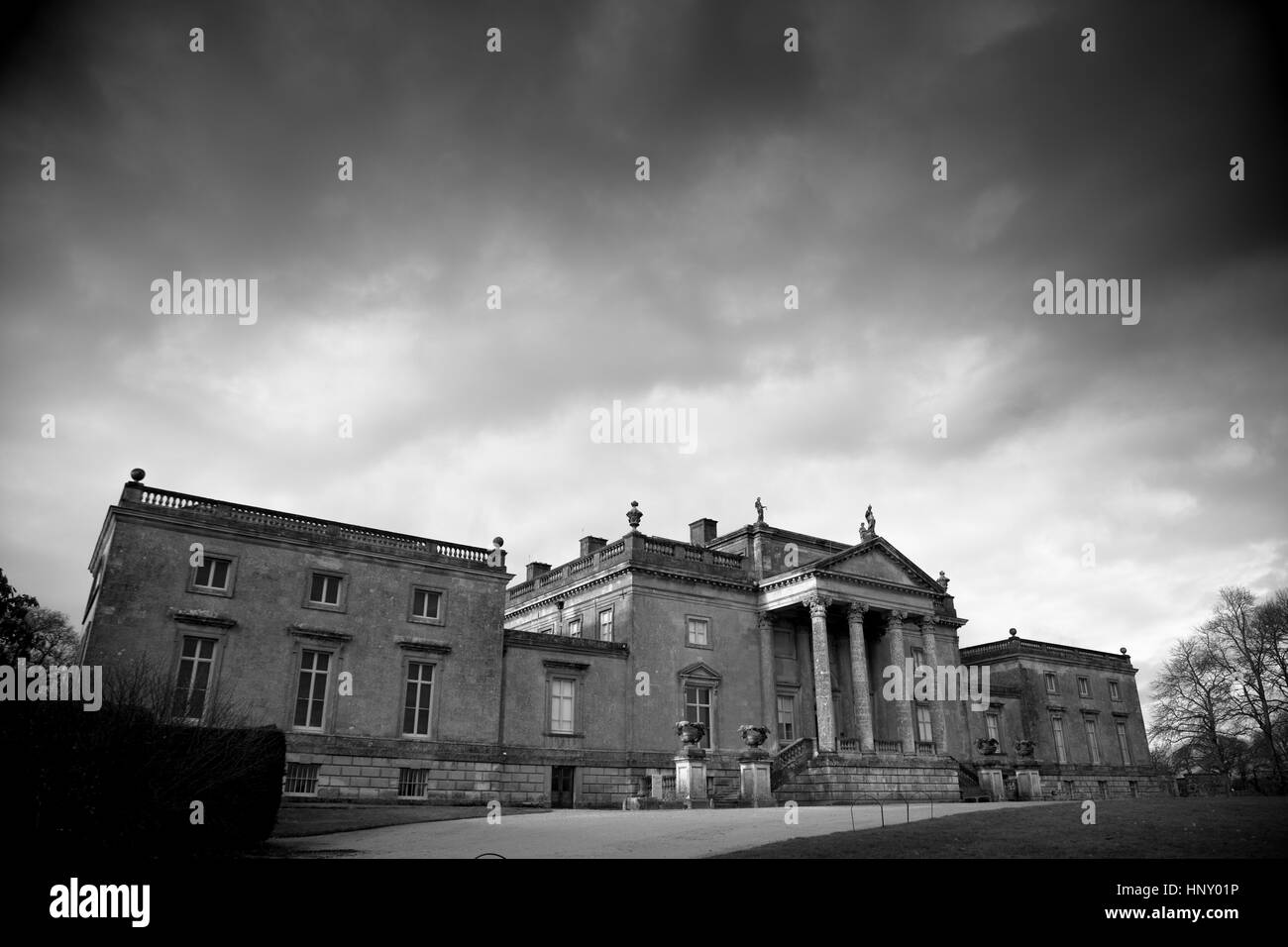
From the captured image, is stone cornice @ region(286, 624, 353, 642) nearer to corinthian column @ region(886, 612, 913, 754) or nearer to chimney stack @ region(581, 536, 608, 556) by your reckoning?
chimney stack @ region(581, 536, 608, 556)

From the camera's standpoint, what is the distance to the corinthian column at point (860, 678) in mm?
38000

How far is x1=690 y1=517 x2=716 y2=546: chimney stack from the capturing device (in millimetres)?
44312

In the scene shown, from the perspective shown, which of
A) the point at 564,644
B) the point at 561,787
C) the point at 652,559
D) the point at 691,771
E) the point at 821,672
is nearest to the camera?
the point at 691,771

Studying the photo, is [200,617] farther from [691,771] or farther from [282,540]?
[691,771]

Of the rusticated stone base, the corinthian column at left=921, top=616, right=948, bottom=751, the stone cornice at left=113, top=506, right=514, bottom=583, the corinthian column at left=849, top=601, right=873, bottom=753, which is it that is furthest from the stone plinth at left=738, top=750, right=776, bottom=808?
the corinthian column at left=921, top=616, right=948, bottom=751

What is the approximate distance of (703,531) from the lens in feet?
146

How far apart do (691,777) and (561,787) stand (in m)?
6.50

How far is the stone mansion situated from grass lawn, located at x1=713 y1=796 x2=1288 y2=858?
15.2m

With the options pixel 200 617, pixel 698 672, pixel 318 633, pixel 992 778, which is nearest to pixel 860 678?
Result: pixel 992 778

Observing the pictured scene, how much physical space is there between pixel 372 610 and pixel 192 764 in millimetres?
16276

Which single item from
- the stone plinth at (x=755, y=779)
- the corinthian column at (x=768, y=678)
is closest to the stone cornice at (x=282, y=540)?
the stone plinth at (x=755, y=779)
